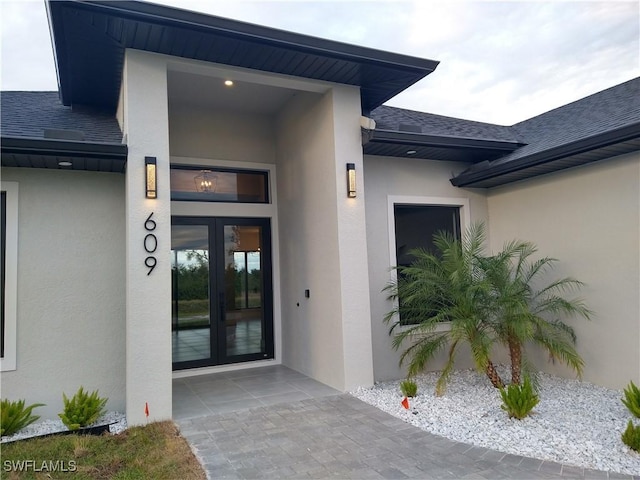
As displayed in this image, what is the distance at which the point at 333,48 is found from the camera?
5.34 metres

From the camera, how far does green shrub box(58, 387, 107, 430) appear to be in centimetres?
467

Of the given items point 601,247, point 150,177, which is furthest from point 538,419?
point 150,177

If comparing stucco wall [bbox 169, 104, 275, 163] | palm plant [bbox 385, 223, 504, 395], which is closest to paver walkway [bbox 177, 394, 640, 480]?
palm plant [bbox 385, 223, 504, 395]

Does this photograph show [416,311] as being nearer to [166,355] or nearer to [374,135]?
[374,135]

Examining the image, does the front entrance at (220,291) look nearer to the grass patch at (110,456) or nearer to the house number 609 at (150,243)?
the house number 609 at (150,243)

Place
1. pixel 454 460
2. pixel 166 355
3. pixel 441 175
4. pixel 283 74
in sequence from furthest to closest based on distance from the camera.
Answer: pixel 441 175
pixel 283 74
pixel 166 355
pixel 454 460

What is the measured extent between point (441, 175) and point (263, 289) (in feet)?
A: 12.7

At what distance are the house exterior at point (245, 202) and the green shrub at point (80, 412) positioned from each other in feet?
1.49

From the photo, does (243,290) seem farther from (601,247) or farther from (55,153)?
(601,247)

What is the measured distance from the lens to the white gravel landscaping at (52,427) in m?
4.69

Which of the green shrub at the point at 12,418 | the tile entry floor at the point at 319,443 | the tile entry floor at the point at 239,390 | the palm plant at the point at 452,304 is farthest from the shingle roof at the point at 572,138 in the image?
the green shrub at the point at 12,418

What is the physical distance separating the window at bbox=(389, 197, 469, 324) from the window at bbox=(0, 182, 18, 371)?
5318mm

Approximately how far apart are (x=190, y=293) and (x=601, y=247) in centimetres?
640

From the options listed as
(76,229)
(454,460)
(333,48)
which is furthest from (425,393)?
(76,229)
